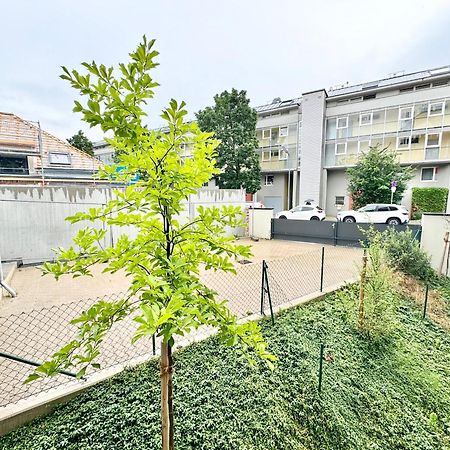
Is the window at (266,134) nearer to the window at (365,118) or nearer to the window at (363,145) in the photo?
the window at (365,118)

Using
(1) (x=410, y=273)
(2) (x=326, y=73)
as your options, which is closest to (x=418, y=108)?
(2) (x=326, y=73)

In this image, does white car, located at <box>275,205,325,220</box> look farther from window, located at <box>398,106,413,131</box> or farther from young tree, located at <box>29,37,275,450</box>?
young tree, located at <box>29,37,275,450</box>

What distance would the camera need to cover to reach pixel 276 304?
5.05m

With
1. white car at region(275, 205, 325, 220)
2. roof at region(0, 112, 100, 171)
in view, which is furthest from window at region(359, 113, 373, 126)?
roof at region(0, 112, 100, 171)

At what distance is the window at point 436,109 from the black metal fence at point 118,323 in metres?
16.9

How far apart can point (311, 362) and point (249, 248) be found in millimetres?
2911

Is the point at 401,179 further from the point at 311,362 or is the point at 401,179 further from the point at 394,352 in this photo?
the point at 311,362

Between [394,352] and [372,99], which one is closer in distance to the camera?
[394,352]

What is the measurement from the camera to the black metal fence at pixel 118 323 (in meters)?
2.96

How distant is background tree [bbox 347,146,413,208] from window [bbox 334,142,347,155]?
5361 millimetres

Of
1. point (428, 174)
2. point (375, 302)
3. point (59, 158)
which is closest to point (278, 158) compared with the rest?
point (428, 174)

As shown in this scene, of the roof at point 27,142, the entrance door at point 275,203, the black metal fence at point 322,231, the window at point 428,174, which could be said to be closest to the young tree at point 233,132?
the entrance door at point 275,203

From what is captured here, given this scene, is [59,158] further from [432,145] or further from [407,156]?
[432,145]

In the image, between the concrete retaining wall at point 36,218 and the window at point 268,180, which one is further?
the window at point 268,180
